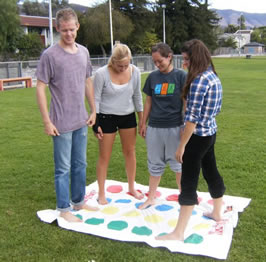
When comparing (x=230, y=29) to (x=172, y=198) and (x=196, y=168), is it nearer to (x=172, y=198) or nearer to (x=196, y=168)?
(x=172, y=198)

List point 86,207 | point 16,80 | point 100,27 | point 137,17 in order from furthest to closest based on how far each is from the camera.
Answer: point 137,17 < point 100,27 < point 16,80 < point 86,207

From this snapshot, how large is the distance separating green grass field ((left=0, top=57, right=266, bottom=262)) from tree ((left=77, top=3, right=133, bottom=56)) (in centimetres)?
3236

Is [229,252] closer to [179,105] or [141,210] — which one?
[141,210]

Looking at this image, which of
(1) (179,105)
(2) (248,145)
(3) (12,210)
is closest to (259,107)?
(2) (248,145)

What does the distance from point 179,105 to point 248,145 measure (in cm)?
296

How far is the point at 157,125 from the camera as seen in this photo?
11.3ft

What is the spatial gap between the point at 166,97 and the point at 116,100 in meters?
0.52

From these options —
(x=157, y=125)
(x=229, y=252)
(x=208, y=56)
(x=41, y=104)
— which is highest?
(x=208, y=56)

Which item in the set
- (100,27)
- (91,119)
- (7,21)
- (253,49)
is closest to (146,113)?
(91,119)

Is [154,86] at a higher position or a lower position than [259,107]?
higher

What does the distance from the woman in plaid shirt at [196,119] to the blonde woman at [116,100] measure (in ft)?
2.87

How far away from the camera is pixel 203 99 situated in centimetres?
262

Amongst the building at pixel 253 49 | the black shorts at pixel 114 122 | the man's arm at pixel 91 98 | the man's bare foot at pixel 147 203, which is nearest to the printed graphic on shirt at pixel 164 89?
the black shorts at pixel 114 122

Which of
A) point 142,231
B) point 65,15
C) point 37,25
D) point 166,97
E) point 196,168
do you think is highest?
point 37,25
